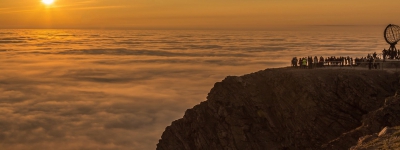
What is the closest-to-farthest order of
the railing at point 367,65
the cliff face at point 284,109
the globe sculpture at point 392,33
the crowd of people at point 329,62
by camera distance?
the cliff face at point 284,109
the railing at point 367,65
the crowd of people at point 329,62
the globe sculpture at point 392,33

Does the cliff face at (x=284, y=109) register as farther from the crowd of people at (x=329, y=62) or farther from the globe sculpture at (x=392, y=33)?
the globe sculpture at (x=392, y=33)

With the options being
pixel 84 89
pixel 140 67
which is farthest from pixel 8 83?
pixel 140 67

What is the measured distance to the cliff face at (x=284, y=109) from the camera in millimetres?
39219

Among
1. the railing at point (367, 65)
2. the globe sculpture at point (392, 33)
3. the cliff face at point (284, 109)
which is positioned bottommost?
the cliff face at point (284, 109)

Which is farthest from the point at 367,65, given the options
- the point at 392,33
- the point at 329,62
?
the point at 392,33

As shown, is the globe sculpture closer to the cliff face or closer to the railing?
the railing

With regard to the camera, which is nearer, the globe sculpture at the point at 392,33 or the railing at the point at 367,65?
the railing at the point at 367,65

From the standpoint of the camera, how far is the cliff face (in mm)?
39219

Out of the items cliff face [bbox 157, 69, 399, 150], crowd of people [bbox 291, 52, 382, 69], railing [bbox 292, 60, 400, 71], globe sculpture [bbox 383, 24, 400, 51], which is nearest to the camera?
cliff face [bbox 157, 69, 399, 150]

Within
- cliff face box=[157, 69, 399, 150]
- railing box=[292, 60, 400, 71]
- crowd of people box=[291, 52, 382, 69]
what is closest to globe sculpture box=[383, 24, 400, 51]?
crowd of people box=[291, 52, 382, 69]

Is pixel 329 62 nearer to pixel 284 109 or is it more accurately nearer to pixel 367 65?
pixel 367 65

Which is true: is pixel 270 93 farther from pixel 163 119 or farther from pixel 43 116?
pixel 43 116

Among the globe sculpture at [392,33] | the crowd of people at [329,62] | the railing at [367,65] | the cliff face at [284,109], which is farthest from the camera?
the globe sculpture at [392,33]

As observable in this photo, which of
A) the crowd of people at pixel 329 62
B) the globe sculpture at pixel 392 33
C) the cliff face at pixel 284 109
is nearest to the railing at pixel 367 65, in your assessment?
the crowd of people at pixel 329 62
